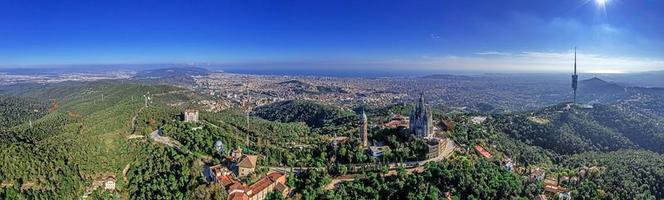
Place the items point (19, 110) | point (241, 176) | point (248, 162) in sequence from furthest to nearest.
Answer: point (19, 110) < point (248, 162) < point (241, 176)

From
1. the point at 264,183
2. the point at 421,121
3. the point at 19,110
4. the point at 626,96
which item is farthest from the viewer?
the point at 626,96

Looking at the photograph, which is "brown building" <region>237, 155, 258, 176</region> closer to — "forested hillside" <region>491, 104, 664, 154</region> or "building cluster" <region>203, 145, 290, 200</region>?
"building cluster" <region>203, 145, 290, 200</region>

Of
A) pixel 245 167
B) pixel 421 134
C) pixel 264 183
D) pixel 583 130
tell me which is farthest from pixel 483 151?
pixel 245 167

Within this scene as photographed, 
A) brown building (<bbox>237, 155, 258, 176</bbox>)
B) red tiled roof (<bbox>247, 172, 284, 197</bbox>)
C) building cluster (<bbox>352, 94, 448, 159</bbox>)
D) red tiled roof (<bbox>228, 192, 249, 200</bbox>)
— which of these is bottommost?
red tiled roof (<bbox>228, 192, 249, 200</bbox>)

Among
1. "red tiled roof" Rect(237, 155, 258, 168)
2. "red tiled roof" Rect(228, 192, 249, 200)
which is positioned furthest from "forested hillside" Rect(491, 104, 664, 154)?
"red tiled roof" Rect(228, 192, 249, 200)

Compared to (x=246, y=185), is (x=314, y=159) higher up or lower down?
higher up

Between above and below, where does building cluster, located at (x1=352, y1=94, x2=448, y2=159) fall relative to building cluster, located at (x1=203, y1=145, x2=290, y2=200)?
above

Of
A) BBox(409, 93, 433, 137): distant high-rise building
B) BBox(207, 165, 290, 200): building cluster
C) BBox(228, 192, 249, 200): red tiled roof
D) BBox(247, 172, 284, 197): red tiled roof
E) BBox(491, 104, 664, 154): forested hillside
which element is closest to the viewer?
BBox(228, 192, 249, 200): red tiled roof

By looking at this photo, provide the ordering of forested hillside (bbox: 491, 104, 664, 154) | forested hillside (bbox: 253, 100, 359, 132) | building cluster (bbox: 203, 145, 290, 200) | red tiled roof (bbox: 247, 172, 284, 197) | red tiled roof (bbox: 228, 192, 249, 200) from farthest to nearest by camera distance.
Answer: forested hillside (bbox: 253, 100, 359, 132) < forested hillside (bbox: 491, 104, 664, 154) < red tiled roof (bbox: 247, 172, 284, 197) < building cluster (bbox: 203, 145, 290, 200) < red tiled roof (bbox: 228, 192, 249, 200)

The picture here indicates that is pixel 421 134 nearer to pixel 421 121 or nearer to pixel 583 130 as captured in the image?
pixel 421 121
